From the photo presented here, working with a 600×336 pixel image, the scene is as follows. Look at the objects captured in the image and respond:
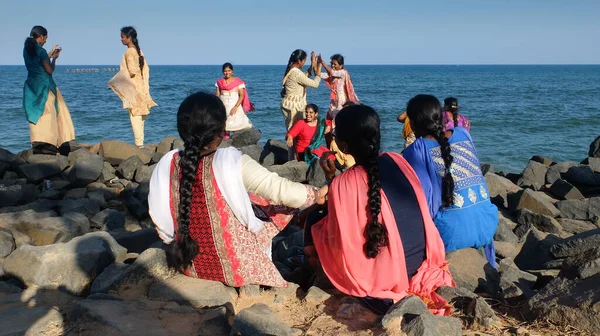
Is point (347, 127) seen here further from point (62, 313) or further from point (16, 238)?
point (16, 238)

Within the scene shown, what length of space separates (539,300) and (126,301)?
2.32 meters

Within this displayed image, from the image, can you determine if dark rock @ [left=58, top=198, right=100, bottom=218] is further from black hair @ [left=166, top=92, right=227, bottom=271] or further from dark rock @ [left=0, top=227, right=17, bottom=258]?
black hair @ [left=166, top=92, right=227, bottom=271]

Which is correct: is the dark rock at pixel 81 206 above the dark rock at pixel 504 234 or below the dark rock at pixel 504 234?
above

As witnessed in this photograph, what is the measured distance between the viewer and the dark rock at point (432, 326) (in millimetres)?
2617

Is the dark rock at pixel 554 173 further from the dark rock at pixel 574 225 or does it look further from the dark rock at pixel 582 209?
the dark rock at pixel 574 225

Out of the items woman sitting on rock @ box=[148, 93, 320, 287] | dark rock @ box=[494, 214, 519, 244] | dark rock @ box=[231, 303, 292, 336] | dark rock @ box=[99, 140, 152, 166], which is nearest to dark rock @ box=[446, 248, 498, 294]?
woman sitting on rock @ box=[148, 93, 320, 287]

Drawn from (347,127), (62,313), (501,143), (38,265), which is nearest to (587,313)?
(347,127)

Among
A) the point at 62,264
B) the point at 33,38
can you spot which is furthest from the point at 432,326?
the point at 33,38

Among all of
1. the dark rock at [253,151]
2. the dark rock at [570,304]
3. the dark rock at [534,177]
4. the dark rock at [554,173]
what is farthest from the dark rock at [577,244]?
the dark rock at [253,151]

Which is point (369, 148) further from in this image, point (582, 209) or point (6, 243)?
point (582, 209)

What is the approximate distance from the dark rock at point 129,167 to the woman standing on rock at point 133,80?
875 millimetres

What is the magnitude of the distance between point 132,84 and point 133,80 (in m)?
0.06

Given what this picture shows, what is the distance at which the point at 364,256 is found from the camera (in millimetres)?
3154

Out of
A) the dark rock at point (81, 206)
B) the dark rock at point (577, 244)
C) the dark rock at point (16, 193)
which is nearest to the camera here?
the dark rock at point (577, 244)
